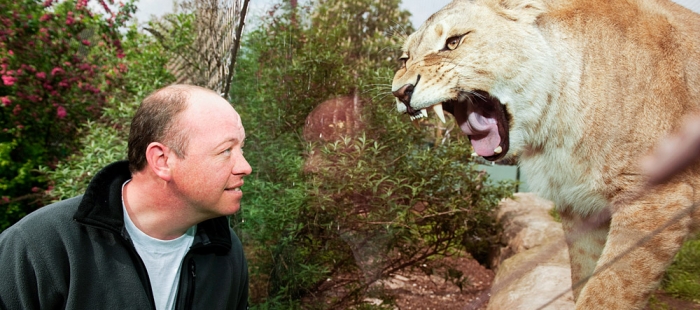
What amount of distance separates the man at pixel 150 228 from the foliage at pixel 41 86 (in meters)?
3.63

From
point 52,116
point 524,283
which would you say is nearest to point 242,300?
point 524,283

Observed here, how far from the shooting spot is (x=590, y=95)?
47.8 inches

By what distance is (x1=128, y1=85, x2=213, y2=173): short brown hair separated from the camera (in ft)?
5.11

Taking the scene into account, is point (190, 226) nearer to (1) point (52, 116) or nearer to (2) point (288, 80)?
(2) point (288, 80)

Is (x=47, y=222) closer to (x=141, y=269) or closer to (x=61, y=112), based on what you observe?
(x=141, y=269)

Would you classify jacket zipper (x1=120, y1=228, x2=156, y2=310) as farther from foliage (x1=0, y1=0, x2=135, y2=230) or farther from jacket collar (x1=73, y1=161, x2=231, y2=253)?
foliage (x1=0, y1=0, x2=135, y2=230)

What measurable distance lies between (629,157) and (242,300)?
1.40 meters

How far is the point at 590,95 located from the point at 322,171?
5.67ft

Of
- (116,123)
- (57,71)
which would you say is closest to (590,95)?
(116,123)

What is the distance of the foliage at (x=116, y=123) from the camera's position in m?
4.02

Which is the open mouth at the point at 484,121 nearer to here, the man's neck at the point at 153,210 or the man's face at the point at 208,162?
the man's face at the point at 208,162

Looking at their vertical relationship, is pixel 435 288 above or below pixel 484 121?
below

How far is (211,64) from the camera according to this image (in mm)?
3691

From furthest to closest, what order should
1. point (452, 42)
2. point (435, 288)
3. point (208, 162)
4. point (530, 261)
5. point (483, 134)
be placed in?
point (435, 288) < point (208, 162) < point (452, 42) < point (483, 134) < point (530, 261)
